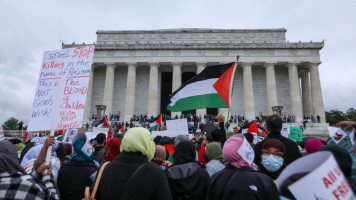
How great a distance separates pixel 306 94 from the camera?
1535 inches

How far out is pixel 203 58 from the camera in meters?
36.8

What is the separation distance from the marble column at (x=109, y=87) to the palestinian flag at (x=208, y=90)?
2992 cm

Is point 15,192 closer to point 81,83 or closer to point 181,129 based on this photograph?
point 81,83

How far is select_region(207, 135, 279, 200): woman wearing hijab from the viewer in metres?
2.47

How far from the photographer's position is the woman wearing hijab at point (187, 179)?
143 inches

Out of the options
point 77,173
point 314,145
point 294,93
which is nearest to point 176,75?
point 294,93

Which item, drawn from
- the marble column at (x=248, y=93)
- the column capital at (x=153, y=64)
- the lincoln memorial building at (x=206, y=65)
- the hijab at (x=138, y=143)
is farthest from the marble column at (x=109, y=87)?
the hijab at (x=138, y=143)

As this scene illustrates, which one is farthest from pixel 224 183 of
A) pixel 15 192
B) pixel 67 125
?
pixel 67 125

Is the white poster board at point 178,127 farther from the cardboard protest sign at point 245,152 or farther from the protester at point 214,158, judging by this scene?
the cardboard protest sign at point 245,152

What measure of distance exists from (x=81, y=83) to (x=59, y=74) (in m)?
0.43

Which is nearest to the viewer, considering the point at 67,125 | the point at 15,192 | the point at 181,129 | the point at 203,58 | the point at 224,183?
the point at 15,192

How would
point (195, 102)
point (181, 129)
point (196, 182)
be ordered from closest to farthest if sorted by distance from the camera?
1. point (196, 182)
2. point (195, 102)
3. point (181, 129)

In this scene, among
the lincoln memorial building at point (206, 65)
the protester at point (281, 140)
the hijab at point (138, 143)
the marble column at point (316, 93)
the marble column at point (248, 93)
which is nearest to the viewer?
the hijab at point (138, 143)

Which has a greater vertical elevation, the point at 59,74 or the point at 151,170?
the point at 59,74
